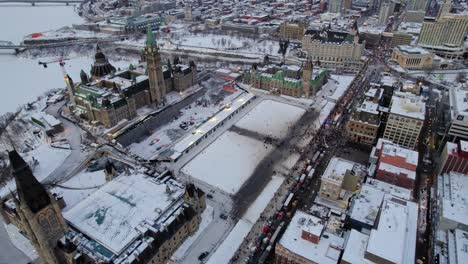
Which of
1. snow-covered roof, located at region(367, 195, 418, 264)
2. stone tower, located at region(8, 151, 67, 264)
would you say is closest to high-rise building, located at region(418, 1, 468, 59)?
snow-covered roof, located at region(367, 195, 418, 264)

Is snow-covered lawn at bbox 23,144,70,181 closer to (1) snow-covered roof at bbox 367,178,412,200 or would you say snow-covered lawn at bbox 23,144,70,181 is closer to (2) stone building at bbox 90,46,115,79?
(2) stone building at bbox 90,46,115,79

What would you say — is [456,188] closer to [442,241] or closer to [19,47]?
[442,241]

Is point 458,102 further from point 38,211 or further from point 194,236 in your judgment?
point 38,211

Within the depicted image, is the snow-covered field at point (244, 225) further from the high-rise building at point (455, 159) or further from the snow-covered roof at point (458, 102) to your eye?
the snow-covered roof at point (458, 102)

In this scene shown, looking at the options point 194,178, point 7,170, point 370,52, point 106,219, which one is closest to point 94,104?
point 7,170

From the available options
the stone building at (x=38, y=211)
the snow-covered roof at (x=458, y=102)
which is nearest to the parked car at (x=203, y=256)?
the stone building at (x=38, y=211)

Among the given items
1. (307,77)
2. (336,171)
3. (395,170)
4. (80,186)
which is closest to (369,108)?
(395,170)
